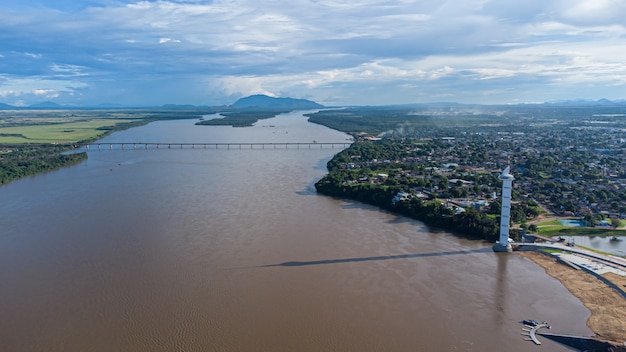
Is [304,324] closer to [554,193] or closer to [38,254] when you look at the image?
[38,254]

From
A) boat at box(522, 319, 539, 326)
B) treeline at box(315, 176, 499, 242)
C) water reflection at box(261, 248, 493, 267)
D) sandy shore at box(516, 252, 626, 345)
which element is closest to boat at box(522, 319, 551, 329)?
boat at box(522, 319, 539, 326)

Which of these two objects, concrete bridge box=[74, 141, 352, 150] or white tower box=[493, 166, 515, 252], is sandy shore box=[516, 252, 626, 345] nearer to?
white tower box=[493, 166, 515, 252]

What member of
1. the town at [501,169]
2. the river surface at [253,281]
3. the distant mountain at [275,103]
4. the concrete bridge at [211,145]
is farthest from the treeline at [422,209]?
the distant mountain at [275,103]

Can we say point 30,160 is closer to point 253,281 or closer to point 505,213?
point 253,281

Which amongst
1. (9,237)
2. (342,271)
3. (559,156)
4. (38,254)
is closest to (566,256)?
(342,271)

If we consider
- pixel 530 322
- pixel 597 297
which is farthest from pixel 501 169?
pixel 530 322
